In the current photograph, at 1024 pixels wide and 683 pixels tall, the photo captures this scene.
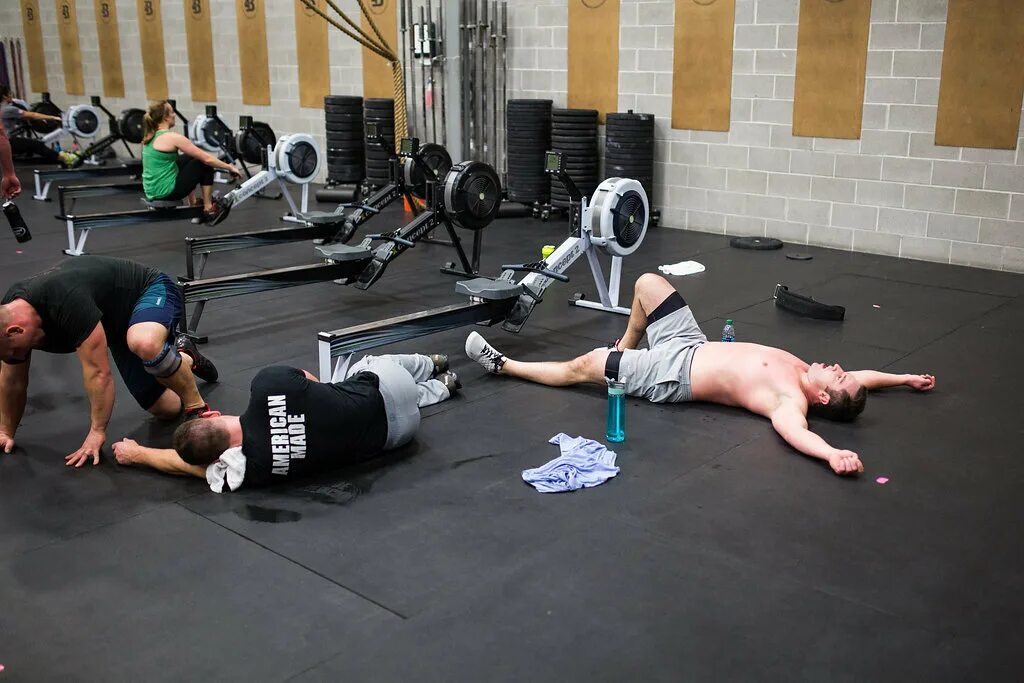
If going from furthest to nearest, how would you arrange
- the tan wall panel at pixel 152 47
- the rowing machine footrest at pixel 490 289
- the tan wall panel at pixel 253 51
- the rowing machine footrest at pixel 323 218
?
the tan wall panel at pixel 152 47 < the tan wall panel at pixel 253 51 < the rowing machine footrest at pixel 323 218 < the rowing machine footrest at pixel 490 289

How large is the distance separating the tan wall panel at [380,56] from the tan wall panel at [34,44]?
7.83m

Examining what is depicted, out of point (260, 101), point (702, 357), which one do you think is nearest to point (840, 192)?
point (702, 357)

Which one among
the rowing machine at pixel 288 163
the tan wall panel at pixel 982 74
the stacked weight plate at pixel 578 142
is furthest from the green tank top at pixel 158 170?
the tan wall panel at pixel 982 74

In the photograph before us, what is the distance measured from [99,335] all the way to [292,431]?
83 centimetres

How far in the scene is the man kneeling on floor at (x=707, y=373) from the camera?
3.72 metres

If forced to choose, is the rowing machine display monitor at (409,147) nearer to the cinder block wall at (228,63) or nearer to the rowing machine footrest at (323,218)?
the rowing machine footrest at (323,218)

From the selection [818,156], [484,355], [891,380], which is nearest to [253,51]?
[818,156]

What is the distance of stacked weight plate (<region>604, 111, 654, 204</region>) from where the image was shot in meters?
8.19

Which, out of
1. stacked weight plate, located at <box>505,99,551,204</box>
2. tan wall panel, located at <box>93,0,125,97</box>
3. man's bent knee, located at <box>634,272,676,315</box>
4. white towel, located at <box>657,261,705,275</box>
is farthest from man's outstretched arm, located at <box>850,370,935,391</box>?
tan wall panel, located at <box>93,0,125,97</box>

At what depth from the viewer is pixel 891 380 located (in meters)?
4.19

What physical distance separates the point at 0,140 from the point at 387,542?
388 cm

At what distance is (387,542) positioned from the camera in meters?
2.94

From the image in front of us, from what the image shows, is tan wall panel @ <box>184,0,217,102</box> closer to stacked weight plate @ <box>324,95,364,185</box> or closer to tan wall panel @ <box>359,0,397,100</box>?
tan wall panel @ <box>359,0,397,100</box>

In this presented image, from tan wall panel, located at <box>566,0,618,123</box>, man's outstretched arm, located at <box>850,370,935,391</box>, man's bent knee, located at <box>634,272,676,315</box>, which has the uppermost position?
tan wall panel, located at <box>566,0,618,123</box>
